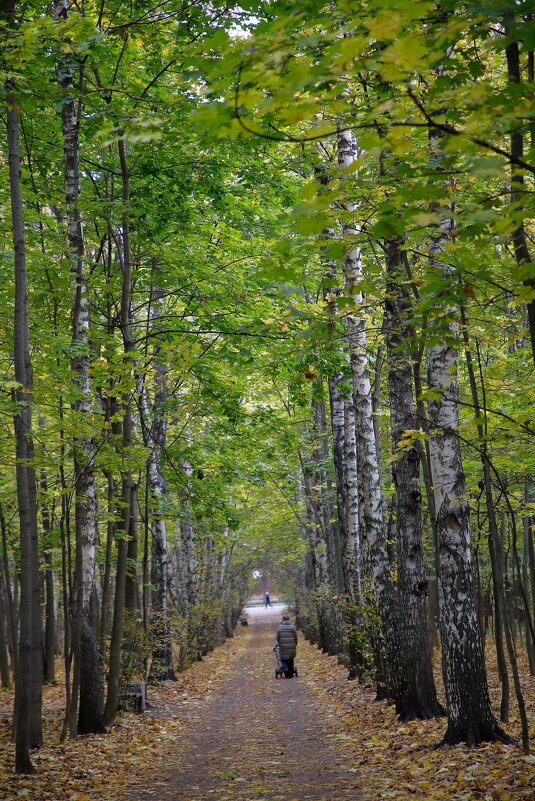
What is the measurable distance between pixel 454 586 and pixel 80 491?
5504mm

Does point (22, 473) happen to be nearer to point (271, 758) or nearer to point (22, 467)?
point (22, 467)

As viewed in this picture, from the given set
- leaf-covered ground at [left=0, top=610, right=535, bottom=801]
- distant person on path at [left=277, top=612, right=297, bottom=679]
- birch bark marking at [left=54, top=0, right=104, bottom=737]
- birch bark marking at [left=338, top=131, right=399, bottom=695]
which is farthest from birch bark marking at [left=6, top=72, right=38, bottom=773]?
distant person on path at [left=277, top=612, right=297, bottom=679]

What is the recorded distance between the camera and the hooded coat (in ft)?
61.1

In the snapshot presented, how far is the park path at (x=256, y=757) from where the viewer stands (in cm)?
641

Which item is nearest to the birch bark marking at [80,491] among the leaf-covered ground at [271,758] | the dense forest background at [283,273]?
the dense forest background at [283,273]

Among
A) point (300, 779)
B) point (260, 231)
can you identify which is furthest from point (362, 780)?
point (260, 231)

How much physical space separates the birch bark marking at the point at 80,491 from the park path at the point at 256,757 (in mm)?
1536

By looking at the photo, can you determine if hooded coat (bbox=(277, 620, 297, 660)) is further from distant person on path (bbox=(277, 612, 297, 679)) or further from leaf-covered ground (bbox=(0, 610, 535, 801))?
leaf-covered ground (bbox=(0, 610, 535, 801))

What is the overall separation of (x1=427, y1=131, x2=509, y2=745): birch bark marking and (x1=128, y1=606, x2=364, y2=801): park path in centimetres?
137

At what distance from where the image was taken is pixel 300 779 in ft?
22.5

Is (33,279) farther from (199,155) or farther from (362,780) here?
(362,780)

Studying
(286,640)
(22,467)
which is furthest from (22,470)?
(286,640)

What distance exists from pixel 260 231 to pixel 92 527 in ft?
22.7

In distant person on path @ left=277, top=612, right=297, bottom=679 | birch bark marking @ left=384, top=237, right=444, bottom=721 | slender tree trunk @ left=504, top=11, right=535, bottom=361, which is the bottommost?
distant person on path @ left=277, top=612, right=297, bottom=679
